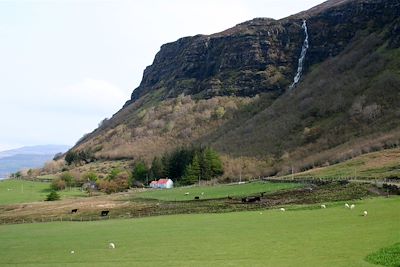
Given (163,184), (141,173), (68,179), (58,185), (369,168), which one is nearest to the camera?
(369,168)

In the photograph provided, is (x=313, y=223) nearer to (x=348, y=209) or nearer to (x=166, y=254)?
(x=348, y=209)

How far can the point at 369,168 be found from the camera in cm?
10525

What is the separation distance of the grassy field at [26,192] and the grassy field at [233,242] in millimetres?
91355

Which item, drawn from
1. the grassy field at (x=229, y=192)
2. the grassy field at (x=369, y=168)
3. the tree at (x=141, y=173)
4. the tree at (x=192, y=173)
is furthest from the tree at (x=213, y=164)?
the grassy field at (x=369, y=168)

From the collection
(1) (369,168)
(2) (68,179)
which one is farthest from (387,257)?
(2) (68,179)

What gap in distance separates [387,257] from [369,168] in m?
82.3

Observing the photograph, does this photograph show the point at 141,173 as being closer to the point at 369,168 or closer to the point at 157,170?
the point at 157,170

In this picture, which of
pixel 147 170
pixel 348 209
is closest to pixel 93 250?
pixel 348 209

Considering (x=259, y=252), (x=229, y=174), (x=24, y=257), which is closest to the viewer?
(x=259, y=252)

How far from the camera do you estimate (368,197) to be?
63.9 metres

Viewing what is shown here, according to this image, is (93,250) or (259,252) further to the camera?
(93,250)

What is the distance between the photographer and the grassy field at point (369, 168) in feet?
312

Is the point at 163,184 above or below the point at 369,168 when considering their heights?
below

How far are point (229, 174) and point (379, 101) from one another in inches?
2451
